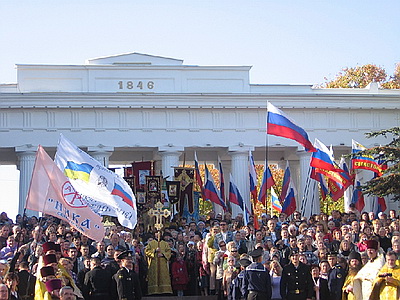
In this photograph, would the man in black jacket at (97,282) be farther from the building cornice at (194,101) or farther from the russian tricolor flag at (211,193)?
the building cornice at (194,101)

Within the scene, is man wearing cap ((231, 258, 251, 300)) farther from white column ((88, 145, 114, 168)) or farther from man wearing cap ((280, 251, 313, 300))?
white column ((88, 145, 114, 168))

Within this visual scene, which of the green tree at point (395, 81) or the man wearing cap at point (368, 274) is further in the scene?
the green tree at point (395, 81)

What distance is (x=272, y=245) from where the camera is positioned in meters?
22.6

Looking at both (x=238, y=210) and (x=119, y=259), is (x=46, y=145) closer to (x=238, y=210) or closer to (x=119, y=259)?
(x=238, y=210)

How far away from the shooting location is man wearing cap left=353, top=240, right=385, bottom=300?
54.2 feet

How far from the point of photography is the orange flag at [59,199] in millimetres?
18109

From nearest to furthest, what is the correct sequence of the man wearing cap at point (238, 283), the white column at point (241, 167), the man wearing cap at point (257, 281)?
1. the man wearing cap at point (257, 281)
2. the man wearing cap at point (238, 283)
3. the white column at point (241, 167)

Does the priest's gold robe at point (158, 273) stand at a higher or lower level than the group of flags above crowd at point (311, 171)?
lower

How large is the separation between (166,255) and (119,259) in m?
4.15

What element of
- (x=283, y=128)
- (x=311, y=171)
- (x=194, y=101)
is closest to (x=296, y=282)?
(x=283, y=128)

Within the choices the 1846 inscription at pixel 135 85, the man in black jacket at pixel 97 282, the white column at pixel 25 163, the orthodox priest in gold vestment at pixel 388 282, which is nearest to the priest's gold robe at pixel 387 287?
the orthodox priest in gold vestment at pixel 388 282

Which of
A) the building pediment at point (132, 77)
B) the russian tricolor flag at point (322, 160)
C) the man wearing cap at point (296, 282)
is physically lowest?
the man wearing cap at point (296, 282)

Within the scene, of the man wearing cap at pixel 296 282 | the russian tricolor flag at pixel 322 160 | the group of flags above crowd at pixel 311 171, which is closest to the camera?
the man wearing cap at pixel 296 282

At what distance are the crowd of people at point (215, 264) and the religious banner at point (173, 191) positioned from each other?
35.1 feet
